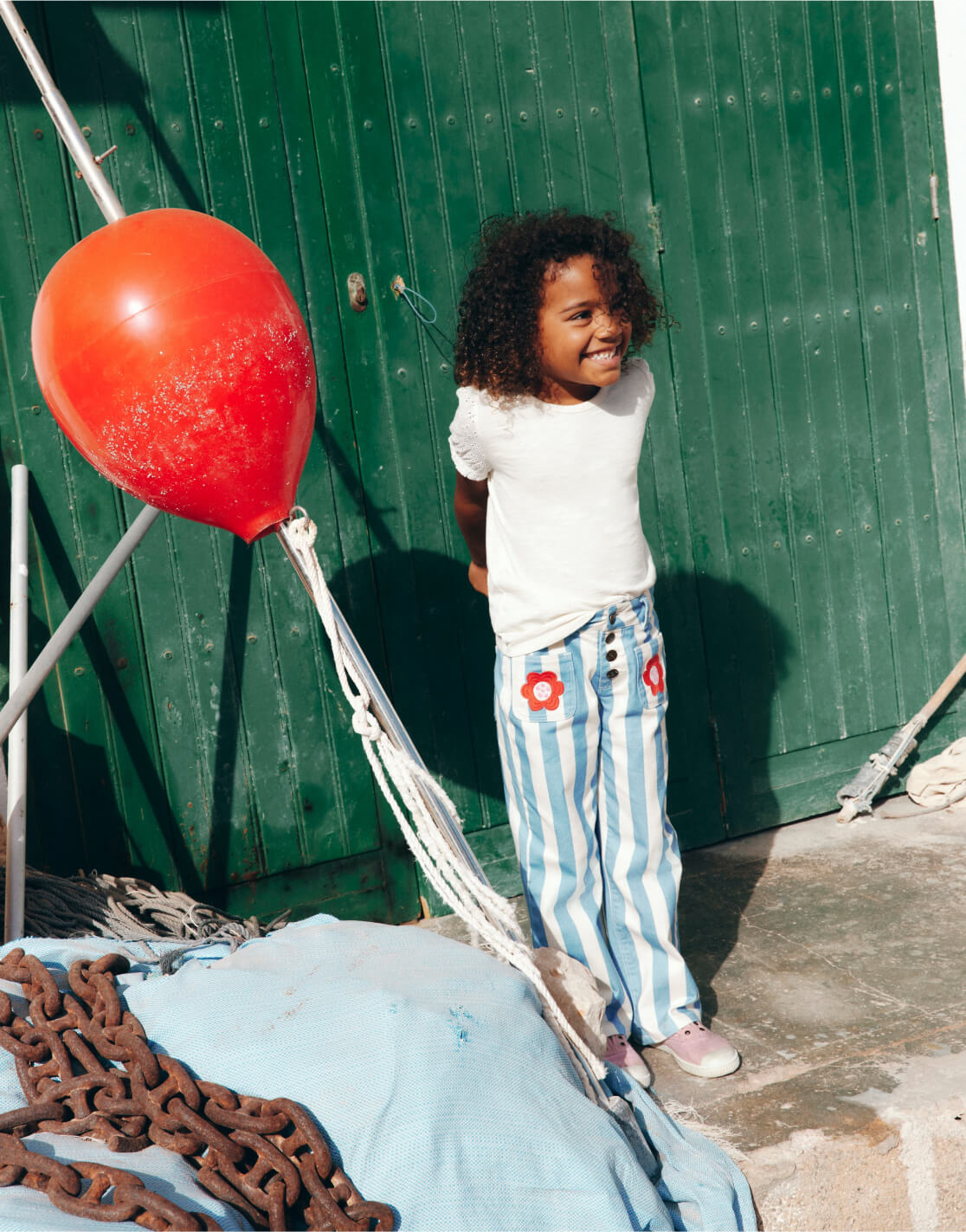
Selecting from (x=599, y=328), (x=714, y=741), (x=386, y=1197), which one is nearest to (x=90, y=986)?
(x=386, y=1197)

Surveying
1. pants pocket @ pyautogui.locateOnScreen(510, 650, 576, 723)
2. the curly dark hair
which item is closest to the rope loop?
pants pocket @ pyautogui.locateOnScreen(510, 650, 576, 723)

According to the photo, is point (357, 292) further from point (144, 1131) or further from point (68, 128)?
point (144, 1131)

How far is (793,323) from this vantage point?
12.4 ft

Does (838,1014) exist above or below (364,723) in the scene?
below

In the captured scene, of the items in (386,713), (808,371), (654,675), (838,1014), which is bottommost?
(838,1014)

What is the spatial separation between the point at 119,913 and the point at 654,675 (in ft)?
4.49

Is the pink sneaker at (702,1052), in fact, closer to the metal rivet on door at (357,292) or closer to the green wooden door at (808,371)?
the green wooden door at (808,371)

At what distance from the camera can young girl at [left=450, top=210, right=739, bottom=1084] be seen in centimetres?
238

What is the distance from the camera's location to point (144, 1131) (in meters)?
1.67

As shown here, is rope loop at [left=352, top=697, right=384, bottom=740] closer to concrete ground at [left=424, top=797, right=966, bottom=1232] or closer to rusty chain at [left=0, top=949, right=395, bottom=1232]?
rusty chain at [left=0, top=949, right=395, bottom=1232]

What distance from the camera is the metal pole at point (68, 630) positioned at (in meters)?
2.50

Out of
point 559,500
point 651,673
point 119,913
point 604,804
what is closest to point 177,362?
point 559,500

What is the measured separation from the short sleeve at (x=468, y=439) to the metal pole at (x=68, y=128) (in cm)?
77

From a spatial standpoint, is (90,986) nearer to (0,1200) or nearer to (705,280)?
(0,1200)
